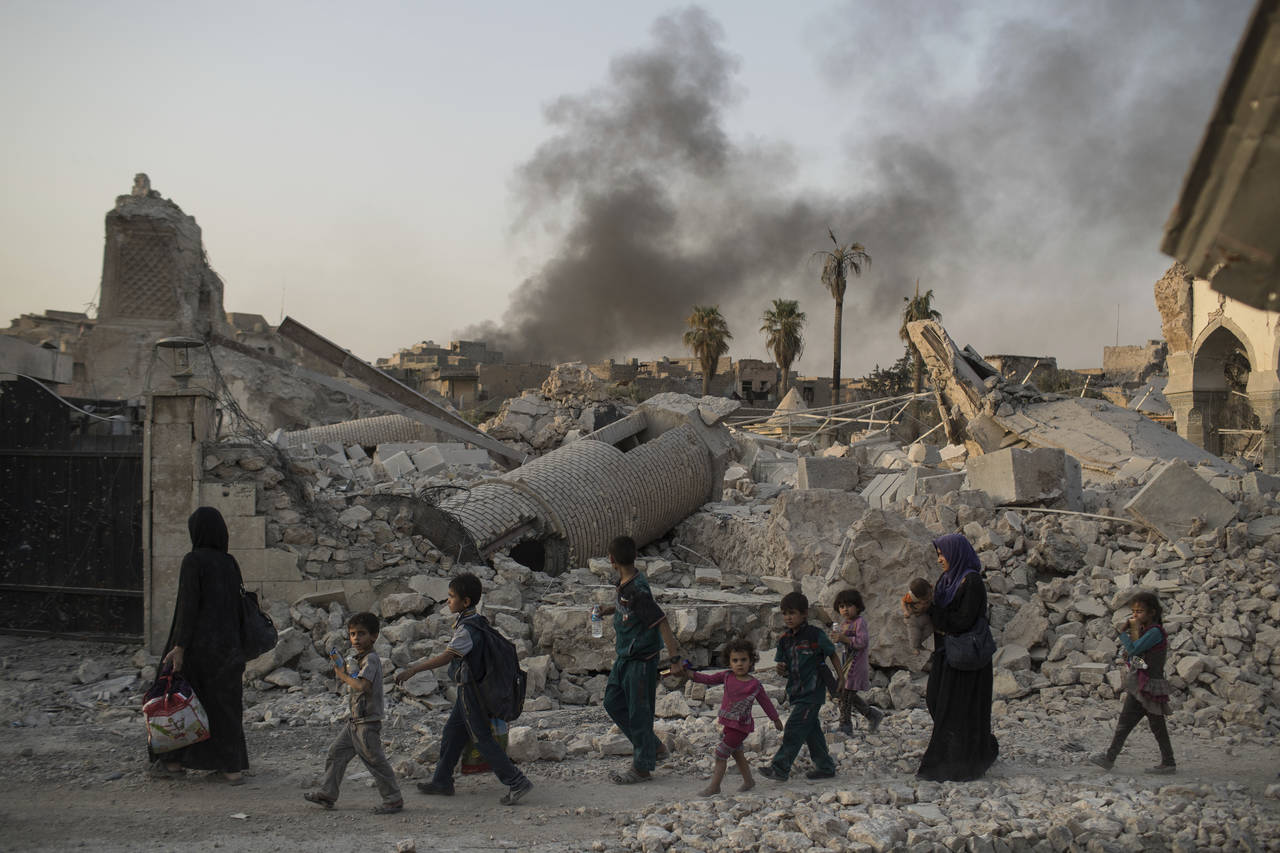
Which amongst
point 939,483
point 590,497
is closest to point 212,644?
point 590,497

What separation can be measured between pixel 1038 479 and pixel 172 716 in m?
6.74

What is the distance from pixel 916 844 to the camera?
134 inches

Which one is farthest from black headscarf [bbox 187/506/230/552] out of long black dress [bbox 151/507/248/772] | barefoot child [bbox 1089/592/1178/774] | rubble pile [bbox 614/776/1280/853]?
barefoot child [bbox 1089/592/1178/774]

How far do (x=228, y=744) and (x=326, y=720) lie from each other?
3.26ft

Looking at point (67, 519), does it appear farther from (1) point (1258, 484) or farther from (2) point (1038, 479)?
(1) point (1258, 484)

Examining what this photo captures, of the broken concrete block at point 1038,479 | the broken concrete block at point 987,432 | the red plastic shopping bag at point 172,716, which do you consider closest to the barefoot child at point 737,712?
the red plastic shopping bag at point 172,716

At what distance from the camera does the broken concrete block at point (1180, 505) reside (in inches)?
271

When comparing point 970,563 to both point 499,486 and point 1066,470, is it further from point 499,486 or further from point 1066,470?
point 499,486

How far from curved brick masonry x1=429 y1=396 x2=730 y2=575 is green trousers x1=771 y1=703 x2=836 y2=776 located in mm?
3507

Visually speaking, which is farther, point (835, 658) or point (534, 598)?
point (534, 598)

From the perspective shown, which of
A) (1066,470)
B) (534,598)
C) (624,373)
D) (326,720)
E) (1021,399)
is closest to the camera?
(326,720)

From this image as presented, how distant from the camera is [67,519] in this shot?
6.82m

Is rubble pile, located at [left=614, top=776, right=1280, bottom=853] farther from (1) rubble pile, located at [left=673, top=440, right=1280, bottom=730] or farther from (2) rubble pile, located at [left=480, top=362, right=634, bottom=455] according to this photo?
(2) rubble pile, located at [left=480, top=362, right=634, bottom=455]

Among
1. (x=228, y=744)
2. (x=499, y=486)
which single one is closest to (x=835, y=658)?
(x=228, y=744)
